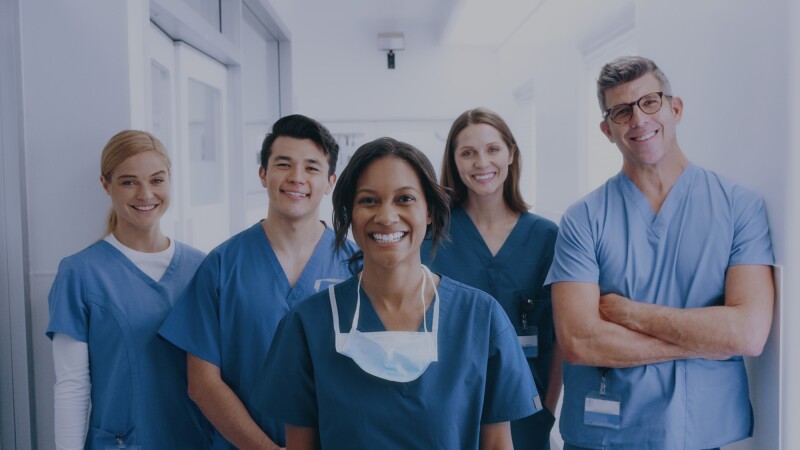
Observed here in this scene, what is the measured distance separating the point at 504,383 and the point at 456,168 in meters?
0.89

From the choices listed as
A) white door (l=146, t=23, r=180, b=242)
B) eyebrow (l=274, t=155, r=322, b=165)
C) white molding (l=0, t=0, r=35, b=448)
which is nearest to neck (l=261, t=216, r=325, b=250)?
eyebrow (l=274, t=155, r=322, b=165)

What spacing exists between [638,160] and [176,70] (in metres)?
2.01

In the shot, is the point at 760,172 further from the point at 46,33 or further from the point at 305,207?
the point at 46,33

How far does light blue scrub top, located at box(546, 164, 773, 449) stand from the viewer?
4.68 ft

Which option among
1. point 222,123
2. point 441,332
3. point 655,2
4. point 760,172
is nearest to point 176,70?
point 222,123

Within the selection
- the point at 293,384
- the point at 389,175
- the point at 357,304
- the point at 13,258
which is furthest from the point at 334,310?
the point at 13,258

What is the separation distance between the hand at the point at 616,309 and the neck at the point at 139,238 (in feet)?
3.57

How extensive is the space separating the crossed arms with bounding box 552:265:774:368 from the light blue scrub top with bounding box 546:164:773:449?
37mm

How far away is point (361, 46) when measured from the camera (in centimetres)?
566

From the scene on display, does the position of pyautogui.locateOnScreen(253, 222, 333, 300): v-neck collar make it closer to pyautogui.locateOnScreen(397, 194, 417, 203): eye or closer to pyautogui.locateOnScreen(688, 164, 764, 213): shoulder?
pyautogui.locateOnScreen(397, 194, 417, 203): eye

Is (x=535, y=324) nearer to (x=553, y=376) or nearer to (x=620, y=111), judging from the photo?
(x=553, y=376)

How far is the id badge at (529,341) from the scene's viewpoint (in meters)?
1.76

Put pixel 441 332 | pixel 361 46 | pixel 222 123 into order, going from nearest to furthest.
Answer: pixel 441 332, pixel 222 123, pixel 361 46

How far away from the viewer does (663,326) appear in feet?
4.54
